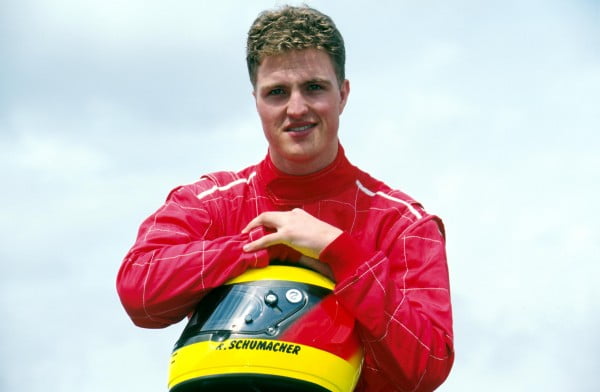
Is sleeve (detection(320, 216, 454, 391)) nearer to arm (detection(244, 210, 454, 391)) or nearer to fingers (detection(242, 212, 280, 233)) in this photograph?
arm (detection(244, 210, 454, 391))

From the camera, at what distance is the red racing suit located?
17.2 feet

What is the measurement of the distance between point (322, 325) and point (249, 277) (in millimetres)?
430

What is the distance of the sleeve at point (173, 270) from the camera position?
17.4 feet

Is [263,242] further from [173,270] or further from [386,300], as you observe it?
[386,300]

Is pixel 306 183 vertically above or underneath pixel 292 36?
underneath

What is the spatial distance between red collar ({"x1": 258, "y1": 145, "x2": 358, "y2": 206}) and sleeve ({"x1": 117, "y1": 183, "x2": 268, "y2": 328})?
21.3 inches

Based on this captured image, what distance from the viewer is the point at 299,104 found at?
18.5ft

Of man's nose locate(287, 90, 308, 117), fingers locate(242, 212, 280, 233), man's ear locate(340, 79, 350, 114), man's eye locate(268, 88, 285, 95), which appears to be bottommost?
fingers locate(242, 212, 280, 233)

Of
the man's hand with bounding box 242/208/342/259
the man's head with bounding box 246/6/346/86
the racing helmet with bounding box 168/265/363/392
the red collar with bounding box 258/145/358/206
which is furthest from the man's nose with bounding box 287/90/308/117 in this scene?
the racing helmet with bounding box 168/265/363/392

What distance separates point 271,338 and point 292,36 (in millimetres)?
1644

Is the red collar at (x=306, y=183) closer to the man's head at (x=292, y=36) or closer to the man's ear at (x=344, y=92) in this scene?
the man's ear at (x=344, y=92)

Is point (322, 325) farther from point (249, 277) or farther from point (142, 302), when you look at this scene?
point (142, 302)

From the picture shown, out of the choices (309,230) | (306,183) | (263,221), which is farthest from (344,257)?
(306,183)

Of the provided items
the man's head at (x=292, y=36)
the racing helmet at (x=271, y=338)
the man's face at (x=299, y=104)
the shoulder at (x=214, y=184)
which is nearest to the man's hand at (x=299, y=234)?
the racing helmet at (x=271, y=338)
